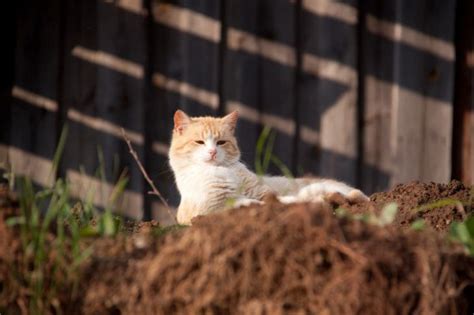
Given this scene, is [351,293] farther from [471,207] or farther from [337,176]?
[337,176]

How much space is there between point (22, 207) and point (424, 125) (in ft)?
11.5

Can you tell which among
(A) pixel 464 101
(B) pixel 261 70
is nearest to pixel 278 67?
(B) pixel 261 70

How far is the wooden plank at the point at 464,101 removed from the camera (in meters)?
5.29

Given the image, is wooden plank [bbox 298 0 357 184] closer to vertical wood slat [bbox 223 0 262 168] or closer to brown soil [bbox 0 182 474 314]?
vertical wood slat [bbox 223 0 262 168]

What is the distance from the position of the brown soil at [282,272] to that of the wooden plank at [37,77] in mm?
3218

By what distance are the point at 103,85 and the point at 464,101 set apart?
85.9 inches

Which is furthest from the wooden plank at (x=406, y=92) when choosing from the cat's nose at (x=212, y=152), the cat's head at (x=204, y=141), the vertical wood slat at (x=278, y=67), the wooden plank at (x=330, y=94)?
the cat's nose at (x=212, y=152)

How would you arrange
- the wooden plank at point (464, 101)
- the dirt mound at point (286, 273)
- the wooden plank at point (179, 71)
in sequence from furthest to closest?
the wooden plank at point (464, 101) < the wooden plank at point (179, 71) < the dirt mound at point (286, 273)

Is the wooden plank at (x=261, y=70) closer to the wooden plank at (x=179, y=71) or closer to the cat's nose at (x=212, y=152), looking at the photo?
the wooden plank at (x=179, y=71)

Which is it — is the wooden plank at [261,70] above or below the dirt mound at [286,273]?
above

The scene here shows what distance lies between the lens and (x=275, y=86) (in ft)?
17.1

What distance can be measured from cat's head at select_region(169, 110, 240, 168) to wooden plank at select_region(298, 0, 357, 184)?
156cm

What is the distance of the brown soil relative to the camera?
196 cm

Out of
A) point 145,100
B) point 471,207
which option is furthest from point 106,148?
point 471,207
